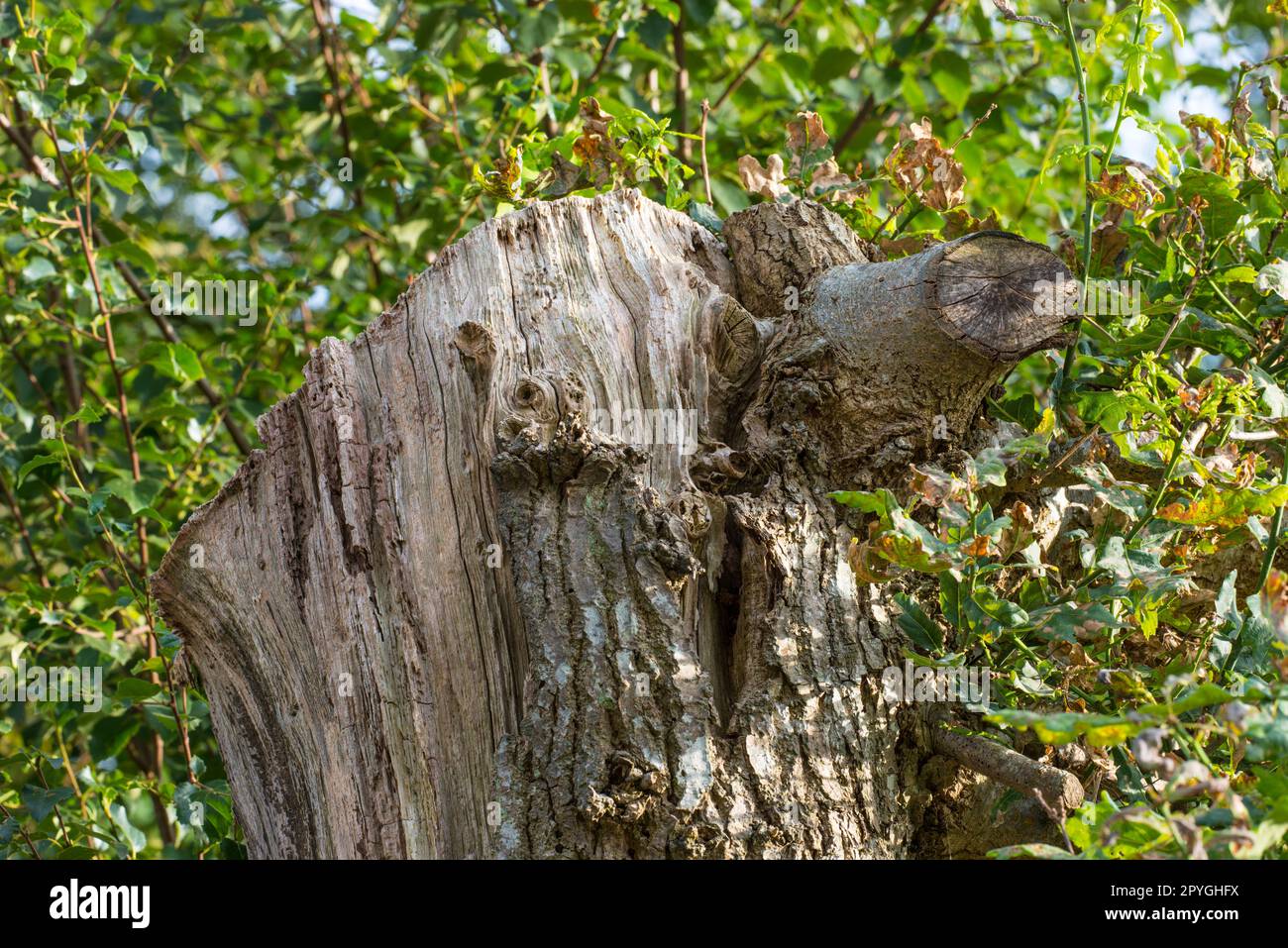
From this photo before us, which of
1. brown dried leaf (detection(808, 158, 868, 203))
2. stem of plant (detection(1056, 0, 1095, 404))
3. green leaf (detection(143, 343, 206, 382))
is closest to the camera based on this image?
stem of plant (detection(1056, 0, 1095, 404))

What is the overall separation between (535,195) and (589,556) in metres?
1.33

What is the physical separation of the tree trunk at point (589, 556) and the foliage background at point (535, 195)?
8.8 inches

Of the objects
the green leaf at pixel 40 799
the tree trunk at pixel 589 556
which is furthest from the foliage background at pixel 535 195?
the tree trunk at pixel 589 556

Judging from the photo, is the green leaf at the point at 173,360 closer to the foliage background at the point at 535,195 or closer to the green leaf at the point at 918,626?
the foliage background at the point at 535,195

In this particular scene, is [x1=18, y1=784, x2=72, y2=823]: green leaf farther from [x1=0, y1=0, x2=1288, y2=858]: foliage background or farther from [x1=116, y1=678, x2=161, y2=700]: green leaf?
[x1=116, y1=678, x2=161, y2=700]: green leaf

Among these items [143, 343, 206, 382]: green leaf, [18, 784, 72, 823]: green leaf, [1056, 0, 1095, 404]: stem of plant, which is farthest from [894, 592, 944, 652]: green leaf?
[143, 343, 206, 382]: green leaf

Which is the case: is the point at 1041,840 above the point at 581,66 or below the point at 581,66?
below

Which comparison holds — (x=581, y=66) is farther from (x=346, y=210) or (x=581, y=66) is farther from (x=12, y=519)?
(x=12, y=519)

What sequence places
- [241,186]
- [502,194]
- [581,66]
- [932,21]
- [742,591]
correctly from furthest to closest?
[241,186]
[932,21]
[581,66]
[502,194]
[742,591]

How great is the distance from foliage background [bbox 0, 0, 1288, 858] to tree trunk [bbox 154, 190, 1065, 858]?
0.22 meters

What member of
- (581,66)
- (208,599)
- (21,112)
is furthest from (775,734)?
(21,112)

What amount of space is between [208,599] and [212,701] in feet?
0.77

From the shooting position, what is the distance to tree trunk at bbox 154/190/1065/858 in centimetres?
222

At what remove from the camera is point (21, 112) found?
534 cm
